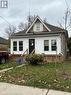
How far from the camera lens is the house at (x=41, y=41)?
23.1 meters

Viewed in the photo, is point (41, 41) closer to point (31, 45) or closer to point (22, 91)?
point (31, 45)

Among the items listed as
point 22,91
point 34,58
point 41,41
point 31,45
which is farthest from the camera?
point 31,45

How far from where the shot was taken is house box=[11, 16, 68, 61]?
23125 mm

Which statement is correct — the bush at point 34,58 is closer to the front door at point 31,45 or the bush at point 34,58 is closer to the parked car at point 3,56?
the parked car at point 3,56

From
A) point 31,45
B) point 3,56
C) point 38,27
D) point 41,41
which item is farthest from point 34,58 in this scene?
point 38,27

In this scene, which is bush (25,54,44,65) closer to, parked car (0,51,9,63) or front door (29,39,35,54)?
parked car (0,51,9,63)

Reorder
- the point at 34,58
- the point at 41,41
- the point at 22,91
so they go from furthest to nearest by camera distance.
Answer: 1. the point at 41,41
2. the point at 34,58
3. the point at 22,91

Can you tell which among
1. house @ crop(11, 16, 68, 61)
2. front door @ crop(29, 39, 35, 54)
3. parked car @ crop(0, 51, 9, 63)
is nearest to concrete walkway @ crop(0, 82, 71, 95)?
parked car @ crop(0, 51, 9, 63)

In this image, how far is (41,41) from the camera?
2397 centimetres

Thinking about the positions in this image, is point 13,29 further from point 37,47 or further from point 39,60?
point 39,60

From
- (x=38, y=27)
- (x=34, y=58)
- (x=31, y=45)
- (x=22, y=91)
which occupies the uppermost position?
(x=38, y=27)

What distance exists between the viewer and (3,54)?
67.8 feet

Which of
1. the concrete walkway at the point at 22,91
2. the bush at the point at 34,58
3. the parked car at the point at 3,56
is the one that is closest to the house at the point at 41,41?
the parked car at the point at 3,56

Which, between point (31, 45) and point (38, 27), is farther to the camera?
Answer: point (38, 27)
